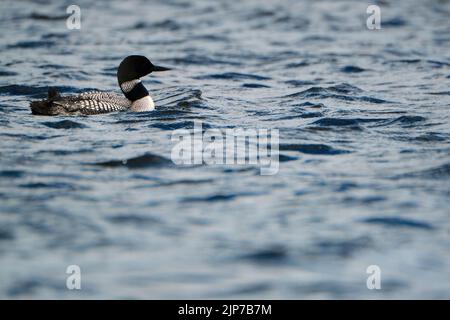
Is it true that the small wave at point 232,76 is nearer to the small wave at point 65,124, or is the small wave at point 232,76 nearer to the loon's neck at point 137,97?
the loon's neck at point 137,97

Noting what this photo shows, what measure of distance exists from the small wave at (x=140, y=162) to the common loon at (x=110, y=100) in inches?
75.5

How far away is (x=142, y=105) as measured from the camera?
11.4 meters

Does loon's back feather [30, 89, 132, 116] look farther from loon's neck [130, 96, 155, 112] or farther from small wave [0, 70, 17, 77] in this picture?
small wave [0, 70, 17, 77]

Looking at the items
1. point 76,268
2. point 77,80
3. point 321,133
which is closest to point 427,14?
point 77,80

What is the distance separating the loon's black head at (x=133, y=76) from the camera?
A: 11422 mm

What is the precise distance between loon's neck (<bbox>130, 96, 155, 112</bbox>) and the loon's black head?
43 mm

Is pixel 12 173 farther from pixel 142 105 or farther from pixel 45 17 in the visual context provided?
pixel 45 17

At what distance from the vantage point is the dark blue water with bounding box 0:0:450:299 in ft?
21.1

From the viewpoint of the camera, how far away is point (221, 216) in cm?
755

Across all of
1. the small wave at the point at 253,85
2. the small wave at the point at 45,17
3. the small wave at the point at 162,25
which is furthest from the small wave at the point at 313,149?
the small wave at the point at 45,17

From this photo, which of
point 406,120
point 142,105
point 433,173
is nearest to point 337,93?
point 406,120

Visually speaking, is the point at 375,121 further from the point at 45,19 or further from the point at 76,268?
the point at 45,19

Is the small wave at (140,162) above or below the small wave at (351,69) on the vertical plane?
below
